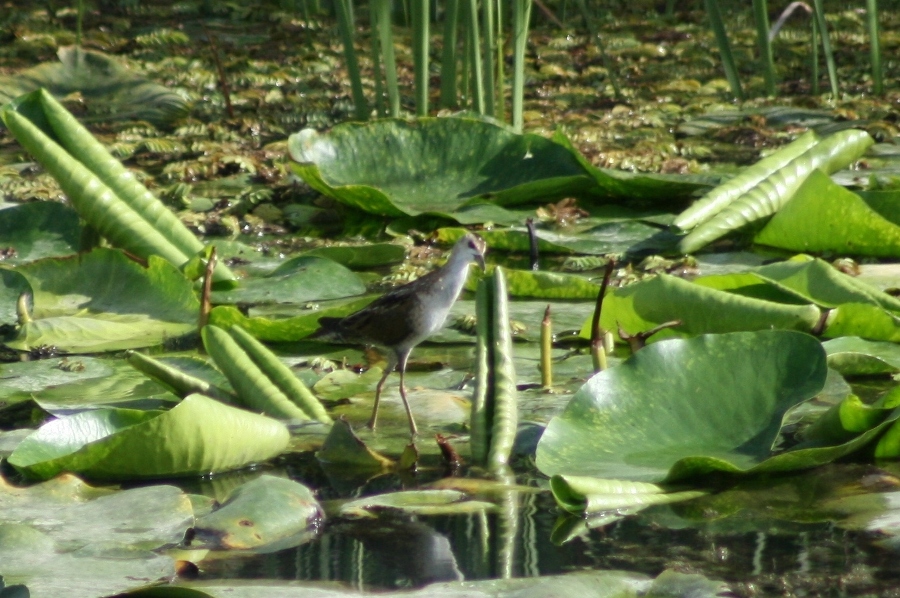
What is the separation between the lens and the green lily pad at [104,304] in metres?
3.53

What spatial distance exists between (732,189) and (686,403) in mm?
1935

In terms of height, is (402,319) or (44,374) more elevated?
(402,319)

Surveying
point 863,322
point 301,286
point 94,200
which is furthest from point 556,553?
point 94,200

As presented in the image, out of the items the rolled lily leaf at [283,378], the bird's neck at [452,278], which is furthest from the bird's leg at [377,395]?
the bird's neck at [452,278]

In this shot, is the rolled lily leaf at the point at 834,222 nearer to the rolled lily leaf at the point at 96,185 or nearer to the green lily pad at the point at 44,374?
the rolled lily leaf at the point at 96,185

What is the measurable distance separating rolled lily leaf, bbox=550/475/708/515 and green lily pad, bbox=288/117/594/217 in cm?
242

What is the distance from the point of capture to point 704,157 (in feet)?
18.1

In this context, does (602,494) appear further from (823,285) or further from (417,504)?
(823,285)

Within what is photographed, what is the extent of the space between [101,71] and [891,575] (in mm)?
5916

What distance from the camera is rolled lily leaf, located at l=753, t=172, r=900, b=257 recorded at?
3896 mm

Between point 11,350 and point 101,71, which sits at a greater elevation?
point 101,71

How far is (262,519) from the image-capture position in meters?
2.20

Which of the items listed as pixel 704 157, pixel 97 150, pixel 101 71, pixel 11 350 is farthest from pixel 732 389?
pixel 101 71

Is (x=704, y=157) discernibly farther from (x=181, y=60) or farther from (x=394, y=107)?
(x=181, y=60)
